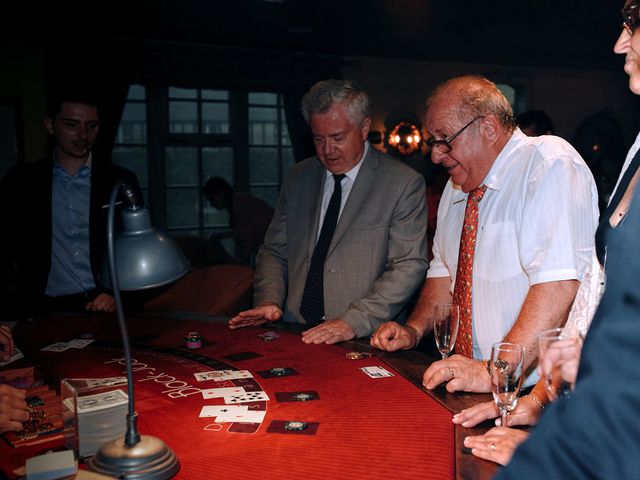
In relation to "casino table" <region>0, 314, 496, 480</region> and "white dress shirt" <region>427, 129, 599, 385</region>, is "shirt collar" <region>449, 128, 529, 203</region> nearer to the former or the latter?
"white dress shirt" <region>427, 129, 599, 385</region>

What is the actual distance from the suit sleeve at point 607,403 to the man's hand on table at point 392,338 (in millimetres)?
1470

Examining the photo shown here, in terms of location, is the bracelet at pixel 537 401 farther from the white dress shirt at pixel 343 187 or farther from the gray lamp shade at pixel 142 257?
the white dress shirt at pixel 343 187

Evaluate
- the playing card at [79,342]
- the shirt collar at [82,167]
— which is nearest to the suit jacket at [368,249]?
the playing card at [79,342]

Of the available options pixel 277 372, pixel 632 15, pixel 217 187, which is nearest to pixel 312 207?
pixel 277 372

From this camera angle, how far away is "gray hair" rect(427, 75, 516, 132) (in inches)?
88.7

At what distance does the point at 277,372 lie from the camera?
207 cm

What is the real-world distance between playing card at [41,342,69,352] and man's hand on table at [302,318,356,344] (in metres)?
0.94

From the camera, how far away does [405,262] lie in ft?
9.48

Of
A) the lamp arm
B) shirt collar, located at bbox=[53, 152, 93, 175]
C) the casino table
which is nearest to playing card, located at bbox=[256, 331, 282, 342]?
the casino table

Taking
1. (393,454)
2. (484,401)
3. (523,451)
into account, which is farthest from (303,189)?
(523,451)

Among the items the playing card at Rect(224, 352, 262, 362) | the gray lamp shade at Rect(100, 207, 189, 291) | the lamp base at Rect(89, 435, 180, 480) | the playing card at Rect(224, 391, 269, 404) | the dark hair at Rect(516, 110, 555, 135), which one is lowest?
the playing card at Rect(224, 352, 262, 362)

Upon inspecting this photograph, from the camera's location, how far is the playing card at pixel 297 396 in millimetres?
1805

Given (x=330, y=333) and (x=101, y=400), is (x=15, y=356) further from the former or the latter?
(x=330, y=333)

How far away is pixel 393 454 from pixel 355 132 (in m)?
1.87
